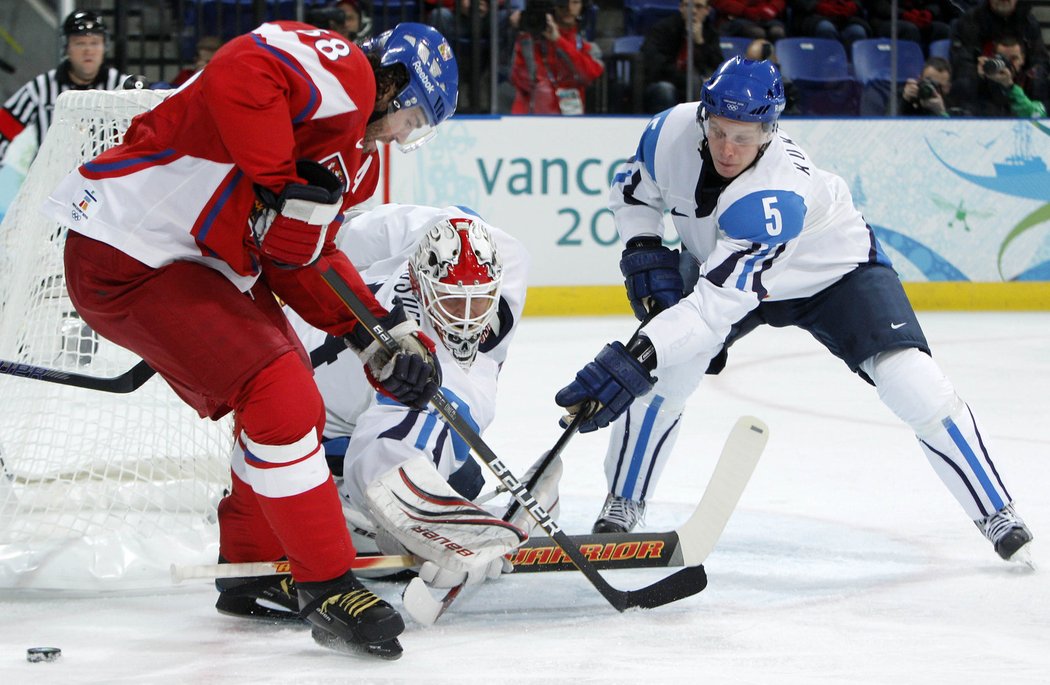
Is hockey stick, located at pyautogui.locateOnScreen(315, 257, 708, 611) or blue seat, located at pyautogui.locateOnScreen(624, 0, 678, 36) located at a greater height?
hockey stick, located at pyautogui.locateOnScreen(315, 257, 708, 611)

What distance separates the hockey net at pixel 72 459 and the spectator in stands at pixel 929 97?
520cm

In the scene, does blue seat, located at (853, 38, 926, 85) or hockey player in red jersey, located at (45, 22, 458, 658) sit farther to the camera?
blue seat, located at (853, 38, 926, 85)

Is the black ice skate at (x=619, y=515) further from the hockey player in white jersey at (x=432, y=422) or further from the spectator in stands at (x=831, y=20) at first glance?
the spectator in stands at (x=831, y=20)

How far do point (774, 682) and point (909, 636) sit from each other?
15.0 inches

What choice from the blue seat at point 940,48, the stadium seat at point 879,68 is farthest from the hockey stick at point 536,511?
the blue seat at point 940,48

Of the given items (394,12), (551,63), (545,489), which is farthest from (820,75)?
(545,489)

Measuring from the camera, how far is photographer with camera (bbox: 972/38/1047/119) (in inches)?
295

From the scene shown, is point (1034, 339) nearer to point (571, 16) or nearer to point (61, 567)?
point (571, 16)

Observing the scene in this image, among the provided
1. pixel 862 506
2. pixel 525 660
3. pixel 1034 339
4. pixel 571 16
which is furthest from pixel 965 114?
pixel 525 660

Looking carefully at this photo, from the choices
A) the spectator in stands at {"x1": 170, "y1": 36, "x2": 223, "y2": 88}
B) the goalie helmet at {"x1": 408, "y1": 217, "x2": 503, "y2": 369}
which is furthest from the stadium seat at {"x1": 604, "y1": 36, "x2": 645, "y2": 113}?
the goalie helmet at {"x1": 408, "y1": 217, "x2": 503, "y2": 369}

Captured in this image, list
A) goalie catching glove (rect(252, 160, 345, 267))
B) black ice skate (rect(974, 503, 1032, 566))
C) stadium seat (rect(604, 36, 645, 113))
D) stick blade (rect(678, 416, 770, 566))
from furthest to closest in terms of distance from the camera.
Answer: stadium seat (rect(604, 36, 645, 113)), black ice skate (rect(974, 503, 1032, 566)), stick blade (rect(678, 416, 770, 566)), goalie catching glove (rect(252, 160, 345, 267))

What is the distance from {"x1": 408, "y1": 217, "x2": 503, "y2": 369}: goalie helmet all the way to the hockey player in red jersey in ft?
0.78

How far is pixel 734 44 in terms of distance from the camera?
25.0 ft

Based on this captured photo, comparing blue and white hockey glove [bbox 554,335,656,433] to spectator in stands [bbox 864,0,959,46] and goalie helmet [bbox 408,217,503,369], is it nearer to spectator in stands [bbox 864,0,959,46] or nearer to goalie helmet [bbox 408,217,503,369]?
goalie helmet [bbox 408,217,503,369]
